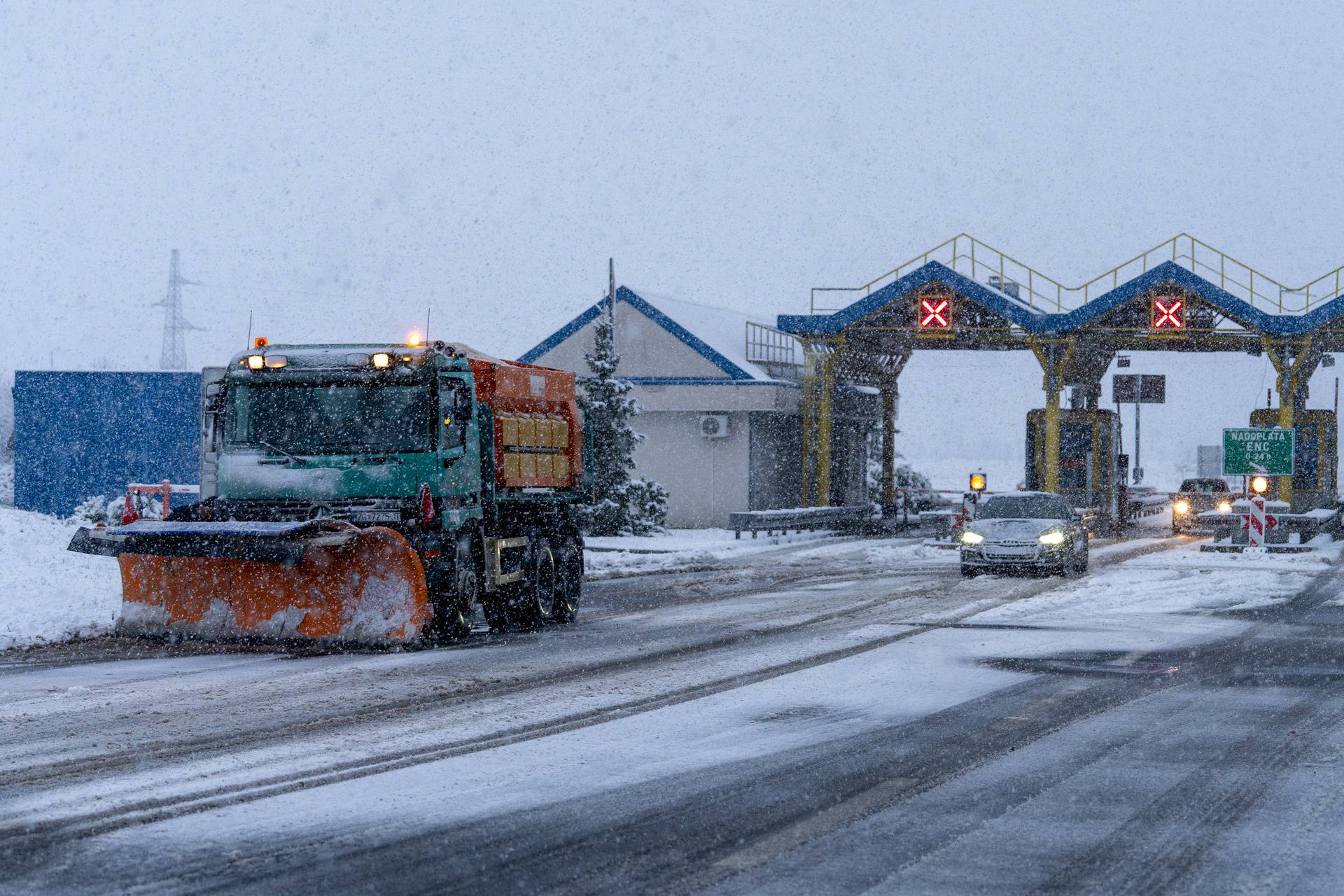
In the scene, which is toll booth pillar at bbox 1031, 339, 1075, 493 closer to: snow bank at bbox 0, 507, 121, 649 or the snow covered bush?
the snow covered bush

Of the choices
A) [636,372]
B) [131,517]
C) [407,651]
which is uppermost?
[636,372]

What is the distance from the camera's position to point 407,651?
14.9 metres

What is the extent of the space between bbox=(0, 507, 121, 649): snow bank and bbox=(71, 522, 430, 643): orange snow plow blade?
1.03 meters

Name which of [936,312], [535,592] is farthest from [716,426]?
[535,592]

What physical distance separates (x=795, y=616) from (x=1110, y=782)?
10274 millimetres

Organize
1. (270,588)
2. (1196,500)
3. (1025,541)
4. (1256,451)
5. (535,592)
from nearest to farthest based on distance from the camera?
(270,588), (535,592), (1025,541), (1256,451), (1196,500)

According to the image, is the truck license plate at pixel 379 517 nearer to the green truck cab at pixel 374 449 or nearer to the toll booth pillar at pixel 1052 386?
the green truck cab at pixel 374 449

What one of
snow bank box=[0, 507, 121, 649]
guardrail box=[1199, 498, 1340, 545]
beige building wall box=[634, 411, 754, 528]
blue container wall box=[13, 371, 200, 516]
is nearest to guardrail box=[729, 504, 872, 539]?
beige building wall box=[634, 411, 754, 528]

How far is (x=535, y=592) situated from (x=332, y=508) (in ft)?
10.6

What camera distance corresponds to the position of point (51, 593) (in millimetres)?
18203

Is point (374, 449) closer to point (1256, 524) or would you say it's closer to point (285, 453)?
point (285, 453)

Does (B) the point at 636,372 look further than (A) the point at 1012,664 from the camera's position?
Yes

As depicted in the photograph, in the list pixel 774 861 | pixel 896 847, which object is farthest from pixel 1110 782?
pixel 774 861

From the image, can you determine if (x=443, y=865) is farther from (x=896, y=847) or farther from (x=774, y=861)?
(x=896, y=847)
